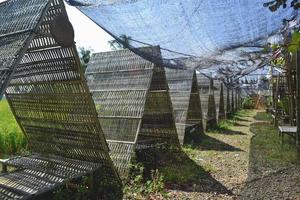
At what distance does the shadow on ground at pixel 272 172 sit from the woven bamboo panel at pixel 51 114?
206cm

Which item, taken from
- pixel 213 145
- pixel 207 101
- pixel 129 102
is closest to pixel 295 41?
pixel 129 102

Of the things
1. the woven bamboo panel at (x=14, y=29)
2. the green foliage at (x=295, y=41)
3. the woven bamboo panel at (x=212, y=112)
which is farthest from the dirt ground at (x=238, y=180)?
the woven bamboo panel at (x=212, y=112)

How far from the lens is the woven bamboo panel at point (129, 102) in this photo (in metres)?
5.69

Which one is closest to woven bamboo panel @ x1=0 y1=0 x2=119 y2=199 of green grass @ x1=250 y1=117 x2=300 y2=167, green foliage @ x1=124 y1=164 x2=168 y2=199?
green foliage @ x1=124 y1=164 x2=168 y2=199

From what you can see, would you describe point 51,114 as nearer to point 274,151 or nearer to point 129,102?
point 129,102

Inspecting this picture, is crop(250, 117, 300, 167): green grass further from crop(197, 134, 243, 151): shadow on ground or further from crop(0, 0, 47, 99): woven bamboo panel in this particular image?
crop(0, 0, 47, 99): woven bamboo panel

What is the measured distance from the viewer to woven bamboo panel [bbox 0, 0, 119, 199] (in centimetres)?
393

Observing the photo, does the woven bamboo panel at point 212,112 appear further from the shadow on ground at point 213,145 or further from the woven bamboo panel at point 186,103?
the shadow on ground at point 213,145

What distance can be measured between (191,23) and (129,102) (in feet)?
7.01

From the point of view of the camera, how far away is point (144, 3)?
13.6ft

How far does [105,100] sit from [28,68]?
7.03ft

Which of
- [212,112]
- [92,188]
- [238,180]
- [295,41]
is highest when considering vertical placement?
[295,41]

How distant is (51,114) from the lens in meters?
4.82

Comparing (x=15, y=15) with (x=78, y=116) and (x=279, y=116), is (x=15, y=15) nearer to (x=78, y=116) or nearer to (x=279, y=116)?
(x=78, y=116)
